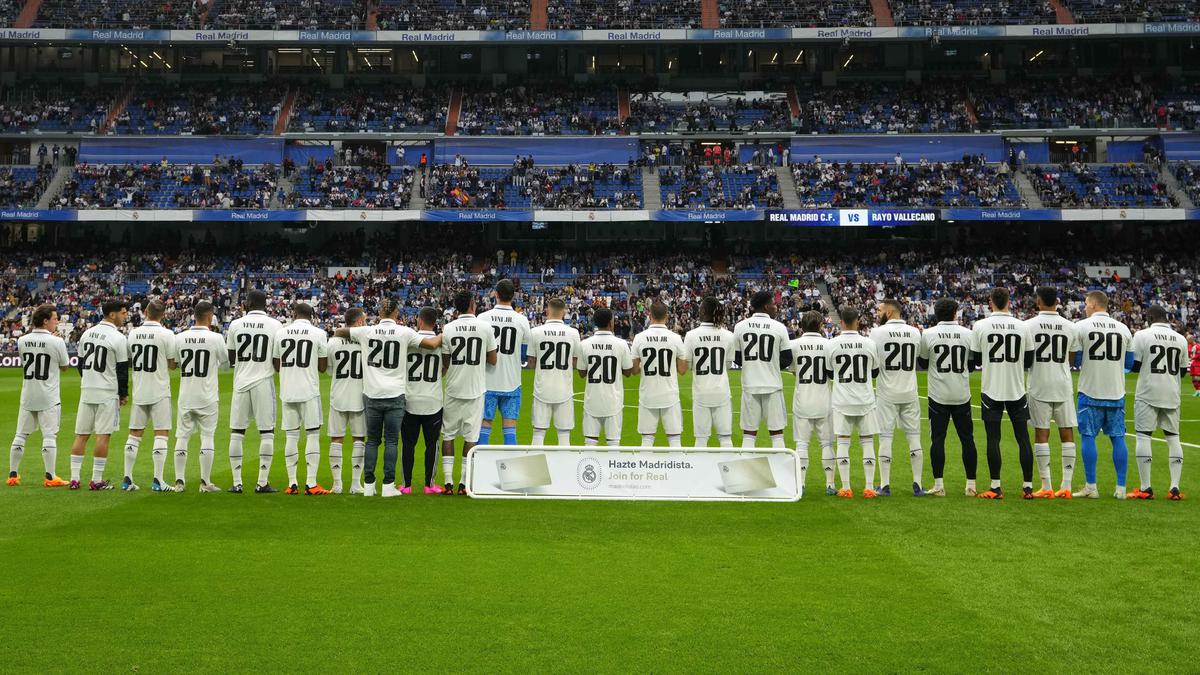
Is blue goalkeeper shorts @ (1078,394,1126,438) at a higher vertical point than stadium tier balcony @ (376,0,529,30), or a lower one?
lower

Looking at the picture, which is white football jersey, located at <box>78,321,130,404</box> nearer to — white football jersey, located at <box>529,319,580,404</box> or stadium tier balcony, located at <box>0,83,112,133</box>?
white football jersey, located at <box>529,319,580,404</box>

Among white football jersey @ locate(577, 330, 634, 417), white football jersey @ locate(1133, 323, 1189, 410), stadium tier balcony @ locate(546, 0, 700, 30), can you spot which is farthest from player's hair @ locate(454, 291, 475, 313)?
stadium tier balcony @ locate(546, 0, 700, 30)

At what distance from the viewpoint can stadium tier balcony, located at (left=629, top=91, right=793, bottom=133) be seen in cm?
5375

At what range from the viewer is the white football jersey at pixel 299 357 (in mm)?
10352

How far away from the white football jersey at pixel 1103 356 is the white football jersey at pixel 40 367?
11879 millimetres

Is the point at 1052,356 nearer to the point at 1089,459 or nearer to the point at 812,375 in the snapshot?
the point at 1089,459

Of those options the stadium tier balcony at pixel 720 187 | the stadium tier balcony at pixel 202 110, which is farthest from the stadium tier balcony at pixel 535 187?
the stadium tier balcony at pixel 202 110

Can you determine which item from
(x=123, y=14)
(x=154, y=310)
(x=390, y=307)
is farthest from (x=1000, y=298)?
(x=123, y=14)

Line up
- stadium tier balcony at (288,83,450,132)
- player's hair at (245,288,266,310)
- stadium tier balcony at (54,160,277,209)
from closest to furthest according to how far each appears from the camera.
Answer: player's hair at (245,288,266,310)
stadium tier balcony at (54,160,277,209)
stadium tier balcony at (288,83,450,132)

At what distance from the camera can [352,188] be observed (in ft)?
166

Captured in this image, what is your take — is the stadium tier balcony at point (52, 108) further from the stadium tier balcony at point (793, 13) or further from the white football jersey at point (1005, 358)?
the white football jersey at point (1005, 358)

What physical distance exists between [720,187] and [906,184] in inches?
392

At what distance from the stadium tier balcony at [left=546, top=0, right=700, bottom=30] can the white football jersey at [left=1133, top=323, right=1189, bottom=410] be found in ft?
154

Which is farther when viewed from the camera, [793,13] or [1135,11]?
[793,13]
